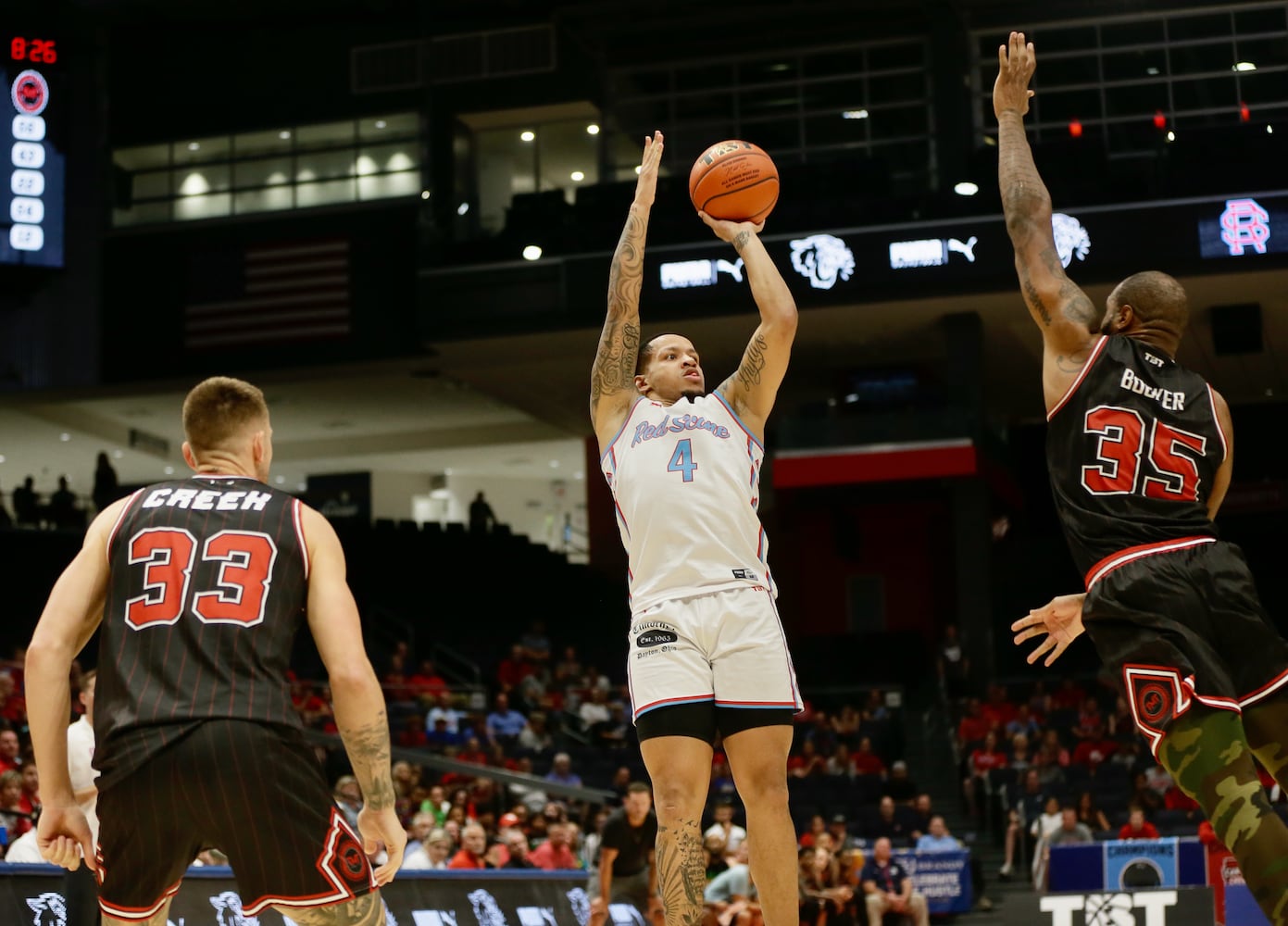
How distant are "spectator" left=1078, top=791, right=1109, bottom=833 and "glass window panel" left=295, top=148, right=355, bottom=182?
1803cm

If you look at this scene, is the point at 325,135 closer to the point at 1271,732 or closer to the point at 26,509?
the point at 26,509

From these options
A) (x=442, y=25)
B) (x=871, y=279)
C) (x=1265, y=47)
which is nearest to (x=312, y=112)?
(x=442, y=25)

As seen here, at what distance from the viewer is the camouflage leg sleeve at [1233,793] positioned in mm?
3986

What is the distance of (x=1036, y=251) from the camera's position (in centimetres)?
489

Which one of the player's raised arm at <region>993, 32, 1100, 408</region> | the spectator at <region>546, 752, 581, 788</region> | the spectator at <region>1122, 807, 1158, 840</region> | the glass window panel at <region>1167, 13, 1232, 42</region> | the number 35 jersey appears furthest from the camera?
the glass window panel at <region>1167, 13, 1232, 42</region>

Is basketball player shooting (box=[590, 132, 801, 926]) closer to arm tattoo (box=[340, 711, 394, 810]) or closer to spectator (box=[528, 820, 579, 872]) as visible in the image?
arm tattoo (box=[340, 711, 394, 810])

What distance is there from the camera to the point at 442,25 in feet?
91.6

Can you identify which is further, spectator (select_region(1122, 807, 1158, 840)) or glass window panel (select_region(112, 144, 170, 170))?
glass window panel (select_region(112, 144, 170, 170))

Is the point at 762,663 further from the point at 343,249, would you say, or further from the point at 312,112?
the point at 312,112

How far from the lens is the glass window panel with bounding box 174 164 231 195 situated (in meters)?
28.7

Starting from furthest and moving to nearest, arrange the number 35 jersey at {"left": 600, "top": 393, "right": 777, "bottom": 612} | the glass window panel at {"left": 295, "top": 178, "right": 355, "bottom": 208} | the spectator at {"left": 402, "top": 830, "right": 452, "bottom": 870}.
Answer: the glass window panel at {"left": 295, "top": 178, "right": 355, "bottom": 208} < the spectator at {"left": 402, "top": 830, "right": 452, "bottom": 870} < the number 35 jersey at {"left": 600, "top": 393, "right": 777, "bottom": 612}

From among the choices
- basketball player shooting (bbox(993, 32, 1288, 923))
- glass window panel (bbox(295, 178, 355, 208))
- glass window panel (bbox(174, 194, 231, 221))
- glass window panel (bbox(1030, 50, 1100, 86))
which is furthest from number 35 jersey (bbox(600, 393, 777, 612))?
glass window panel (bbox(174, 194, 231, 221))

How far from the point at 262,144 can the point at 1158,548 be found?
87.5 ft

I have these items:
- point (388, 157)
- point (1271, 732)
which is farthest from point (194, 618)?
point (388, 157)
